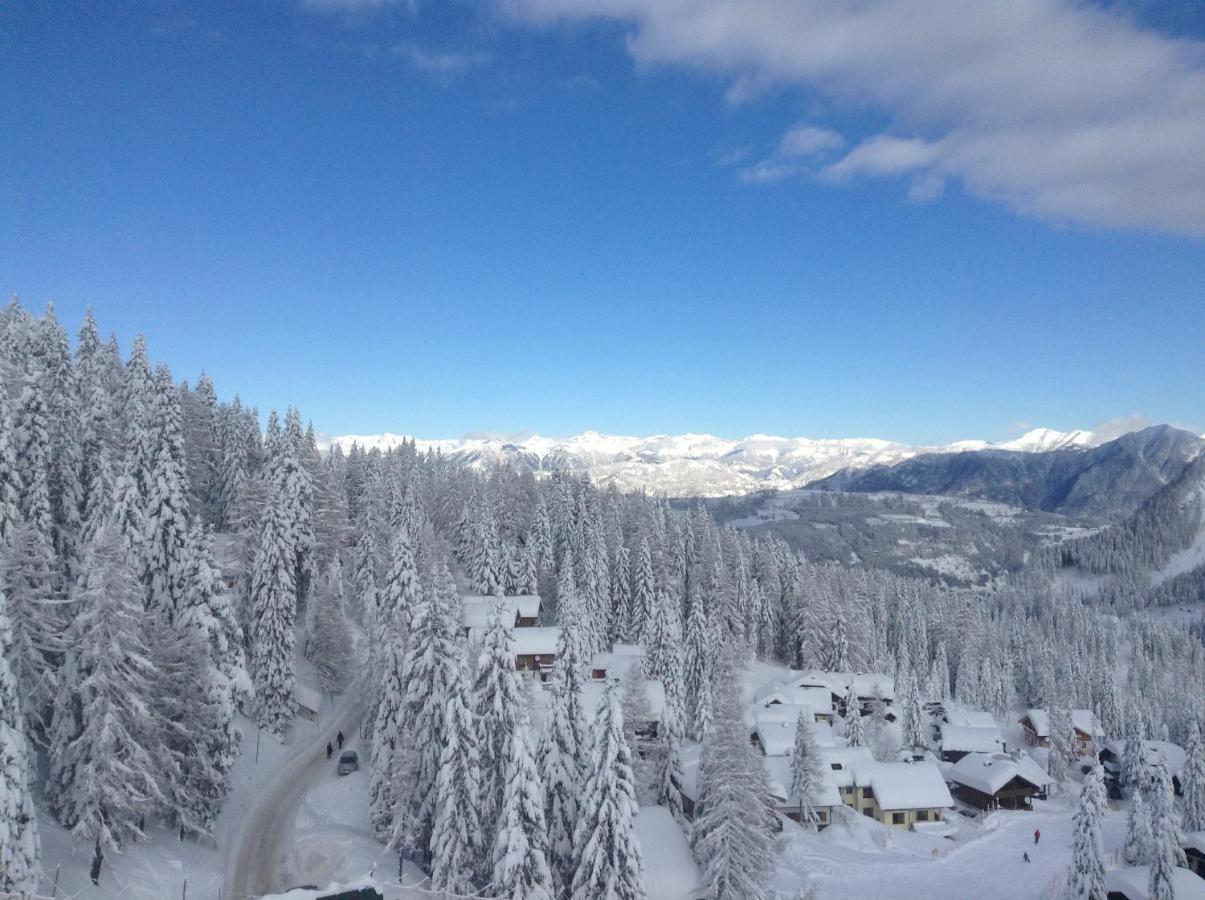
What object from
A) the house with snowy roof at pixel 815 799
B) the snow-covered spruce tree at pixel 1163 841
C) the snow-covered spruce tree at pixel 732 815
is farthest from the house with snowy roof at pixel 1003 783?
the snow-covered spruce tree at pixel 732 815

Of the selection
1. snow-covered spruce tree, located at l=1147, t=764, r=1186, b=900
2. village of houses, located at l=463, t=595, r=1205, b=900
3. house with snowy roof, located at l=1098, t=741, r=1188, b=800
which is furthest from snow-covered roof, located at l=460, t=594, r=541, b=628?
house with snowy roof, located at l=1098, t=741, r=1188, b=800

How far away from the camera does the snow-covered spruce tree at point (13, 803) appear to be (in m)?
20.4

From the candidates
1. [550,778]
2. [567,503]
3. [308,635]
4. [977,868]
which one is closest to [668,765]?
[550,778]

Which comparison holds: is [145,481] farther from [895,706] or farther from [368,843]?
[895,706]

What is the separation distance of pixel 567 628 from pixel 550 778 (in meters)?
6.52

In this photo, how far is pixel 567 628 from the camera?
34.2 meters

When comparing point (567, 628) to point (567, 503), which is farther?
point (567, 503)

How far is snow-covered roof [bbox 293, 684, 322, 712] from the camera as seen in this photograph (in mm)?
50344

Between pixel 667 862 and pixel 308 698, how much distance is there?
2842 centimetres

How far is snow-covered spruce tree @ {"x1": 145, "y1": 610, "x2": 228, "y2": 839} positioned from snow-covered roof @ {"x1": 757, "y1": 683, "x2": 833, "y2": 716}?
5690cm

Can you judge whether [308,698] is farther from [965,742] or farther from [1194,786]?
[1194,786]

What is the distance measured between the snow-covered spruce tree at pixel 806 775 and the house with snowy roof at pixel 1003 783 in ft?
81.3

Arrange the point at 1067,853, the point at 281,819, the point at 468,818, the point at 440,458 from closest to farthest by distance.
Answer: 1. the point at 468,818
2. the point at 281,819
3. the point at 1067,853
4. the point at 440,458

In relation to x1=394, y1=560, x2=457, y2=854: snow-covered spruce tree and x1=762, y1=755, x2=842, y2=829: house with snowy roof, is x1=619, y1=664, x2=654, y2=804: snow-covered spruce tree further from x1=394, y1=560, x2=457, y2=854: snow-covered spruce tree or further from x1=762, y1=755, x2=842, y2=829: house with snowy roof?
x1=762, y1=755, x2=842, y2=829: house with snowy roof
